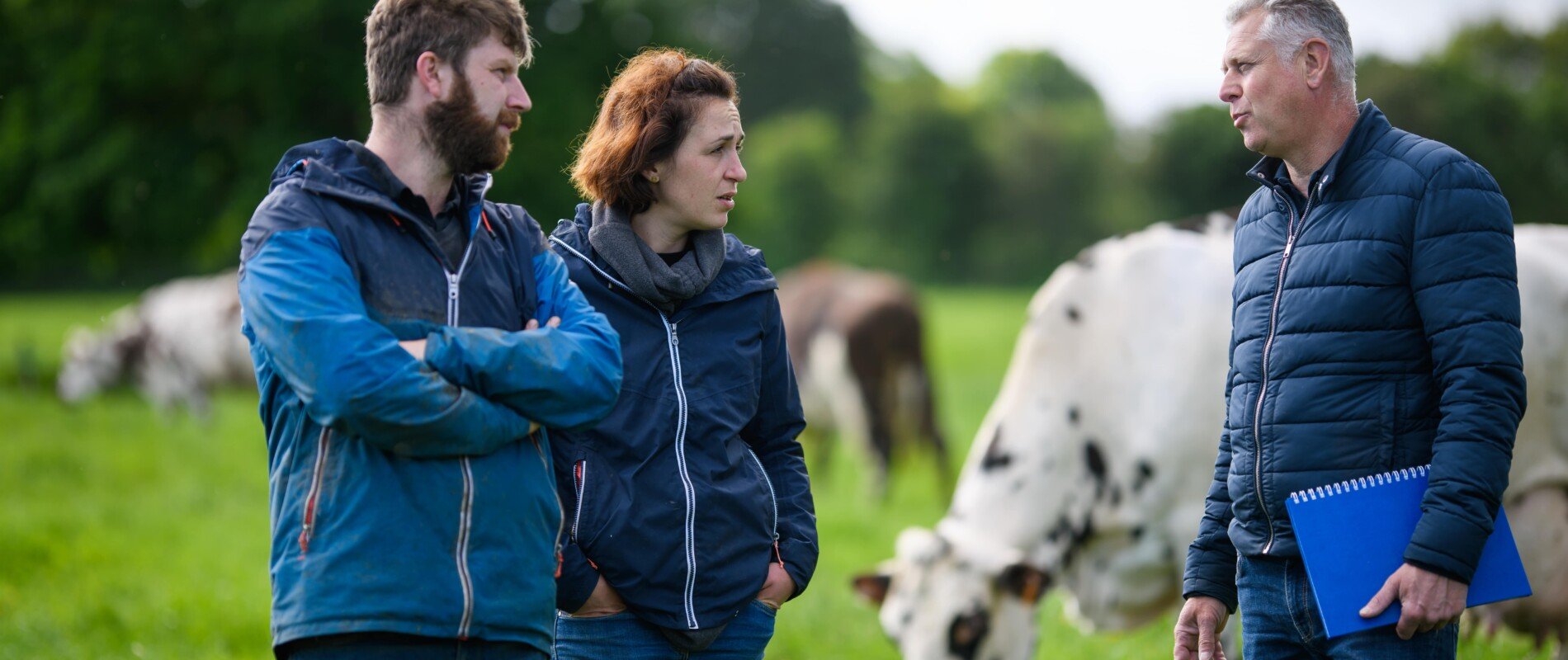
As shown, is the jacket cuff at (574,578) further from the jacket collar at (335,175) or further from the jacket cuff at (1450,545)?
the jacket cuff at (1450,545)

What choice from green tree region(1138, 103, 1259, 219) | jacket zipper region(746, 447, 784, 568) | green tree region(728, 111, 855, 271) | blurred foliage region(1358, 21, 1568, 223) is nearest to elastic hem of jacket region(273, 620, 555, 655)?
jacket zipper region(746, 447, 784, 568)

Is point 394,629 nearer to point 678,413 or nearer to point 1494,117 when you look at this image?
point 678,413

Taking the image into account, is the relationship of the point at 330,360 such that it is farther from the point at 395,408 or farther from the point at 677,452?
the point at 677,452

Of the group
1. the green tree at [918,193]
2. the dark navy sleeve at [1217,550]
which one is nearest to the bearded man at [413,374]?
the dark navy sleeve at [1217,550]

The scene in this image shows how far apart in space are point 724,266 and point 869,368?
10.8 meters

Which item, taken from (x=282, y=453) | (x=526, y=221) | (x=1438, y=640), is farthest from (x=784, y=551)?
(x=1438, y=640)

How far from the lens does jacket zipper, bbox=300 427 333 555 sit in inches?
90.3

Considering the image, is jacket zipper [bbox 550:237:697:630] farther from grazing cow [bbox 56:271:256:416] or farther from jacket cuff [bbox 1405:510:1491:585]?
grazing cow [bbox 56:271:256:416]

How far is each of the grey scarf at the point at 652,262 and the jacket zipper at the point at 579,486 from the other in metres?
0.41

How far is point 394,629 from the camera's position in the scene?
2.26 meters

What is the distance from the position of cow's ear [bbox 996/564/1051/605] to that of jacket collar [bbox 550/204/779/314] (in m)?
2.03

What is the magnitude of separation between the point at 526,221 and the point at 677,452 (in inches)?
23.8

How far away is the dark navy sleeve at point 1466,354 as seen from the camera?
2.49 metres

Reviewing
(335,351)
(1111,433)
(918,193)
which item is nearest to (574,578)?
(335,351)
